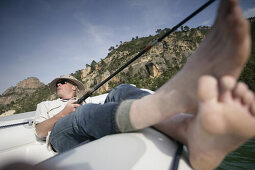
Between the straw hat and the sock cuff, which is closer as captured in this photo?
the sock cuff

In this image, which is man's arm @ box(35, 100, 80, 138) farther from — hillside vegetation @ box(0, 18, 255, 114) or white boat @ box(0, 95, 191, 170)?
hillside vegetation @ box(0, 18, 255, 114)

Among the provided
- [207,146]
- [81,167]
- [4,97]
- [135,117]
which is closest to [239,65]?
[207,146]

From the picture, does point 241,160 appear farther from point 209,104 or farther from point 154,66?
point 154,66

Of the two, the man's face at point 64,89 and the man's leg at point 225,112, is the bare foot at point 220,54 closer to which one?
the man's leg at point 225,112

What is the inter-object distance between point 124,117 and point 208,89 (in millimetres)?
475

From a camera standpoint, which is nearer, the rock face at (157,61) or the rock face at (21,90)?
the rock face at (157,61)

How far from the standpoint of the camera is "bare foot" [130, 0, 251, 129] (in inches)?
21.3

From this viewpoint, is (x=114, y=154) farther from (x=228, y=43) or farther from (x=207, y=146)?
(x=228, y=43)

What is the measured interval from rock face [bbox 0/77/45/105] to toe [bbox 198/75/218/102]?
9048 cm

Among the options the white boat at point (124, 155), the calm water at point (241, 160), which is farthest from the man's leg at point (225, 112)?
the calm water at point (241, 160)

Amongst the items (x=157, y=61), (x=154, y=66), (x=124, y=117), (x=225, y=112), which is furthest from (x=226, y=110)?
(x=157, y=61)

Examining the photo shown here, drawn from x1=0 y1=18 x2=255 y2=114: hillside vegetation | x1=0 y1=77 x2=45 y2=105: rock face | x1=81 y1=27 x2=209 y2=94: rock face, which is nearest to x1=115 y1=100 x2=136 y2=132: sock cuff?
x1=0 y1=18 x2=255 y2=114: hillside vegetation

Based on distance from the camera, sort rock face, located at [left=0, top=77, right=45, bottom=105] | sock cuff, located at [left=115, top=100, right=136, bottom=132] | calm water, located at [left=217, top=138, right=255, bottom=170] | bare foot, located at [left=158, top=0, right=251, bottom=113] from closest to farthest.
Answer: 1. bare foot, located at [left=158, top=0, right=251, bottom=113]
2. sock cuff, located at [left=115, top=100, right=136, bottom=132]
3. calm water, located at [left=217, top=138, right=255, bottom=170]
4. rock face, located at [left=0, top=77, right=45, bottom=105]

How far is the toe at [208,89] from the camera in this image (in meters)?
0.56
